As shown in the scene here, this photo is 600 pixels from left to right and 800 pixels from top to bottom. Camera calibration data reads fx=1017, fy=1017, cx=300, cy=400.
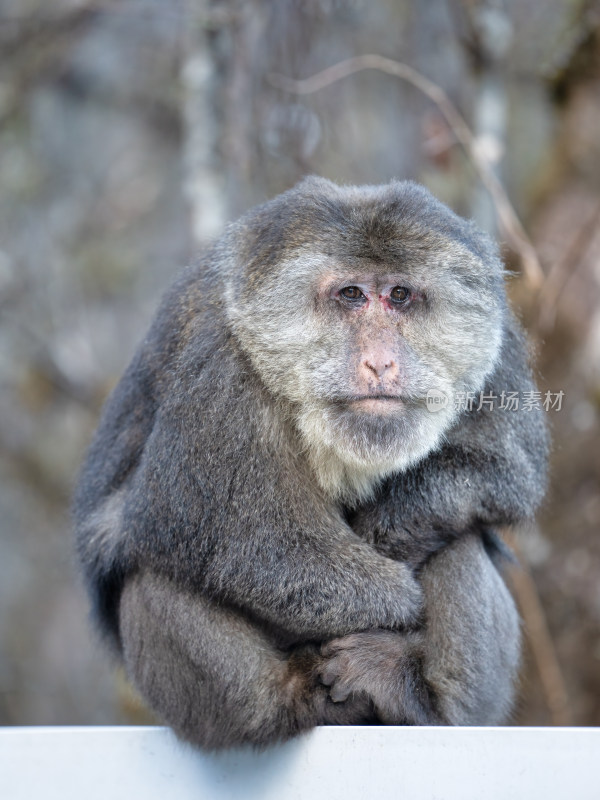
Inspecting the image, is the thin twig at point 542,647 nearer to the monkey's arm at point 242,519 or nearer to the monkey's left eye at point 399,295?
the monkey's arm at point 242,519

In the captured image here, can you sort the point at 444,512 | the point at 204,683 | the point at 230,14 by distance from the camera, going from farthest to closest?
the point at 230,14 → the point at 444,512 → the point at 204,683

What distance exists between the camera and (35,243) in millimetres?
8922

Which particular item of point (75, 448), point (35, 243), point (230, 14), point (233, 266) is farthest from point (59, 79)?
point (233, 266)

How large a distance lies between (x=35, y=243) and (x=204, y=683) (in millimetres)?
6375

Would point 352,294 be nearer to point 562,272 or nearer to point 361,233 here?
point 361,233

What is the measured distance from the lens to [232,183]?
6.11m

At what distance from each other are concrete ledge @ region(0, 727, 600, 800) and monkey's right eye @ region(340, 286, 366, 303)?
136 centimetres

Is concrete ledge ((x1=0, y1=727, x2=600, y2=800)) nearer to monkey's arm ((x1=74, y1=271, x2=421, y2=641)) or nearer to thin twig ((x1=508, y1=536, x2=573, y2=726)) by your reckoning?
monkey's arm ((x1=74, y1=271, x2=421, y2=641))

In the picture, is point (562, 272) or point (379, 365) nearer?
point (379, 365)

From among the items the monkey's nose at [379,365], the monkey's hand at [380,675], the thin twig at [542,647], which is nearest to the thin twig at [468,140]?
the thin twig at [542,647]

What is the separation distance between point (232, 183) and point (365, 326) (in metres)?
3.03

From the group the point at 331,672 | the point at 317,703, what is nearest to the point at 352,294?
the point at 331,672

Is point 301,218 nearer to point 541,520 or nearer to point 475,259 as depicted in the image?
point 475,259

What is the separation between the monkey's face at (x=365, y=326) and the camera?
332 cm
